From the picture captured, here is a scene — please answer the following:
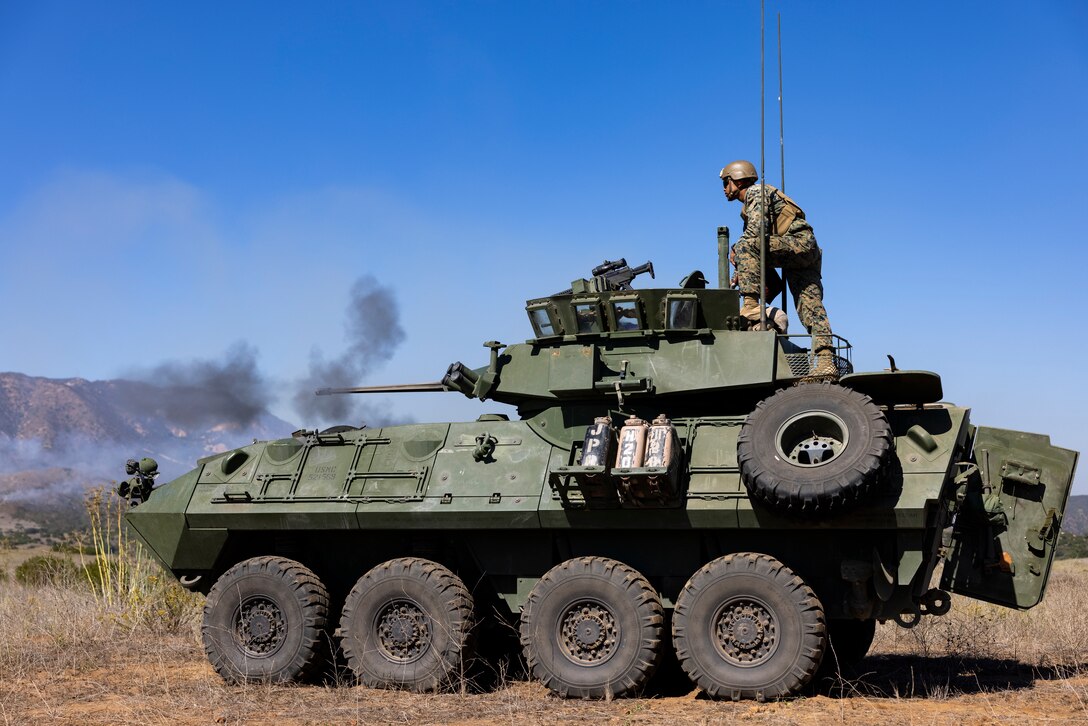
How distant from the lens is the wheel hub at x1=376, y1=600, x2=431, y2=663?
504 inches

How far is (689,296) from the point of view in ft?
42.7

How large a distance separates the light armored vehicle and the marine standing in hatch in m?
0.54

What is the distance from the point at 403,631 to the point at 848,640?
16.0 feet

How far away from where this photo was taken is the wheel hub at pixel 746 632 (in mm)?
11484

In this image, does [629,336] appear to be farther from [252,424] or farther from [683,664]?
[252,424]

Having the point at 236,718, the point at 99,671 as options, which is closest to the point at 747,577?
the point at 236,718

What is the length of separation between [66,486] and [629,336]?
4890 inches

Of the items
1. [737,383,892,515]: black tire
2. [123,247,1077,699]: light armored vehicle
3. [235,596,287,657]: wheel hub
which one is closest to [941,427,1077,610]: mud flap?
[123,247,1077,699]: light armored vehicle

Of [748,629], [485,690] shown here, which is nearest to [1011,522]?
[748,629]

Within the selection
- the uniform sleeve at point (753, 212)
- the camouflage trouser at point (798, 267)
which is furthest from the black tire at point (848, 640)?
the uniform sleeve at point (753, 212)

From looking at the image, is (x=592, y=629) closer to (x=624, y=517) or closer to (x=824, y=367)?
(x=624, y=517)

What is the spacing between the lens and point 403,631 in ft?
42.1

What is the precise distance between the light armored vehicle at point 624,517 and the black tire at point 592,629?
0.02 meters

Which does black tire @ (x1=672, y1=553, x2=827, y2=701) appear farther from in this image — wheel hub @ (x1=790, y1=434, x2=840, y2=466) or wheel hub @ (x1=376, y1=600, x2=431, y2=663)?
wheel hub @ (x1=376, y1=600, x2=431, y2=663)
